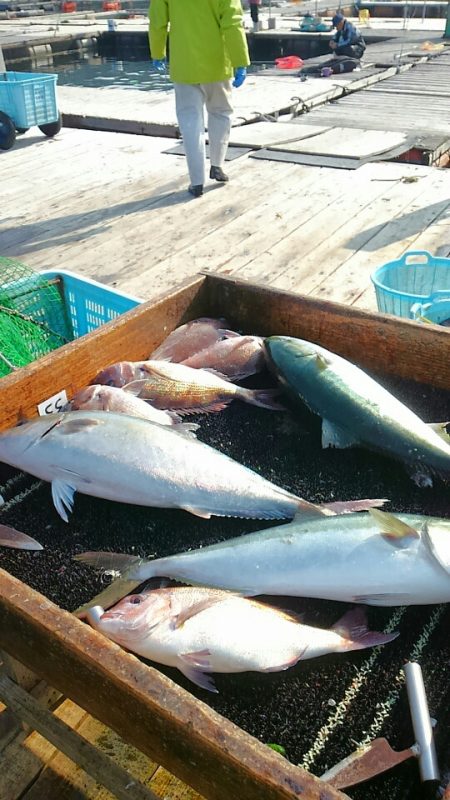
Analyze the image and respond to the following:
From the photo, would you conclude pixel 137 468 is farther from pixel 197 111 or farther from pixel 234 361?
pixel 197 111

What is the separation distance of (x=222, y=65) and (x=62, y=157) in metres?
3.23

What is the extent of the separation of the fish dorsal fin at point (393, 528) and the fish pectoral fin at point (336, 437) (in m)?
0.55

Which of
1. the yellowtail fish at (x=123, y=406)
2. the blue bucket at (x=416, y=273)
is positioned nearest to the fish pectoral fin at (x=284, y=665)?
the yellowtail fish at (x=123, y=406)

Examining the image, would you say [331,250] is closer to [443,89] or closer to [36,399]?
[36,399]

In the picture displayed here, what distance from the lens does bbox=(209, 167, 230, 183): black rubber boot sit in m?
7.45

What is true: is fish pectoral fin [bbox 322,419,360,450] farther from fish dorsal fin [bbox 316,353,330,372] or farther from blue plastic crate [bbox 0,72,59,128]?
blue plastic crate [bbox 0,72,59,128]

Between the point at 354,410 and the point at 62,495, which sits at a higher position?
the point at 354,410

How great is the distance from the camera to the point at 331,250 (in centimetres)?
563

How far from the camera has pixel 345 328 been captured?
272 centimetres

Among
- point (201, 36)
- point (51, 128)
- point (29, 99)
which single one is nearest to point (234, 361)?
point (201, 36)

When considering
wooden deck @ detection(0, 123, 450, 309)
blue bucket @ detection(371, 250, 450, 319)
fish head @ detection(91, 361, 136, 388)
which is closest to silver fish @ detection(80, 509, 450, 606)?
fish head @ detection(91, 361, 136, 388)

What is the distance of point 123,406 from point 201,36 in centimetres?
557

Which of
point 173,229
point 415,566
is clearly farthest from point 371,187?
point 415,566

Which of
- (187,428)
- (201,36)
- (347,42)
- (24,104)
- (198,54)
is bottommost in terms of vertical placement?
(187,428)
